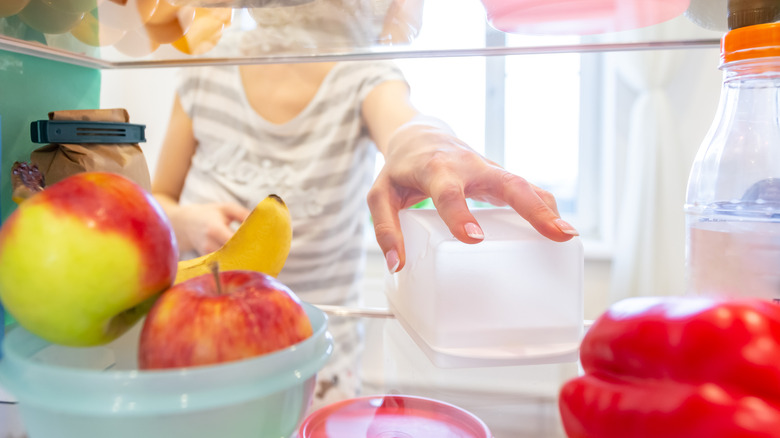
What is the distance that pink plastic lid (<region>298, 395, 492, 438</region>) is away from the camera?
403 mm

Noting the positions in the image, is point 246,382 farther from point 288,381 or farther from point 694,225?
point 694,225

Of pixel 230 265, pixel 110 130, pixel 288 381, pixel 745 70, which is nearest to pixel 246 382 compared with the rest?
pixel 288 381

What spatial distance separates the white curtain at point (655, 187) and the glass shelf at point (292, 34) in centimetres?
131

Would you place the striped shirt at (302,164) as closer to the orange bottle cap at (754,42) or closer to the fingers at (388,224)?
the fingers at (388,224)

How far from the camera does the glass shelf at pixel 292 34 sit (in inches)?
20.2

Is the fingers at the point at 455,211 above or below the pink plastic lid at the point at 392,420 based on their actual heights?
above

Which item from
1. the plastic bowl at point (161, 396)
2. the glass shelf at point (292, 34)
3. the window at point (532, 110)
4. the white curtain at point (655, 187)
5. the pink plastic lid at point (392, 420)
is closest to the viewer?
the plastic bowl at point (161, 396)

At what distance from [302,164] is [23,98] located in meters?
0.61

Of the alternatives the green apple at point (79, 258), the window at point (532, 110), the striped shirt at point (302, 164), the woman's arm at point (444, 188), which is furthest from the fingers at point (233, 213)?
the window at point (532, 110)

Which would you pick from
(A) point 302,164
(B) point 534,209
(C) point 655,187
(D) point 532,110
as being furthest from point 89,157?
(D) point 532,110

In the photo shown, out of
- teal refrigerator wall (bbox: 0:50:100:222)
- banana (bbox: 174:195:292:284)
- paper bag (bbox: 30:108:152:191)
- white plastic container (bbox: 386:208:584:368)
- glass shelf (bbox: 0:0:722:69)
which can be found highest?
glass shelf (bbox: 0:0:722:69)

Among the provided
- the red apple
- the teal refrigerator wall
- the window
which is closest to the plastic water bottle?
the red apple

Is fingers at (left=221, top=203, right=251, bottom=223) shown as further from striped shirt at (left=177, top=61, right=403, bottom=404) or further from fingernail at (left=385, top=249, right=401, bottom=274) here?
fingernail at (left=385, top=249, right=401, bottom=274)

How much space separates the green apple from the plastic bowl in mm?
28
